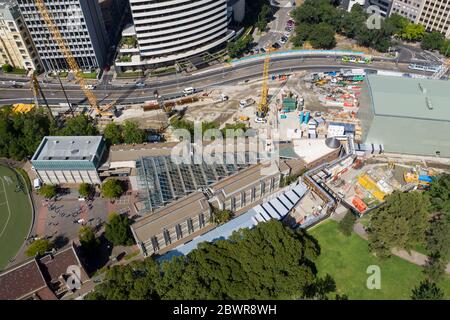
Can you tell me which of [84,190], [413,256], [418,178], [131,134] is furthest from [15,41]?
[413,256]

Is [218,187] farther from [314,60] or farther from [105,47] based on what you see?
[105,47]

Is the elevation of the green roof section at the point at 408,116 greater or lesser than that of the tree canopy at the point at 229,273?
greater

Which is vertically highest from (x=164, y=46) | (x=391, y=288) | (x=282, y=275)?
(x=164, y=46)

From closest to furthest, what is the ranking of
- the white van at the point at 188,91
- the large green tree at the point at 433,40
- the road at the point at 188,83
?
the white van at the point at 188,91
the road at the point at 188,83
the large green tree at the point at 433,40

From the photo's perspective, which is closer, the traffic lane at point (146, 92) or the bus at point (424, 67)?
the traffic lane at point (146, 92)

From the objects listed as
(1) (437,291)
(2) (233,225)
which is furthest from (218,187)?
(1) (437,291)

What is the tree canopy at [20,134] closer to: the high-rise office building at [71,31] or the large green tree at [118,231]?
the high-rise office building at [71,31]

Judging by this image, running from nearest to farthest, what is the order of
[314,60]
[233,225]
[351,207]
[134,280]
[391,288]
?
[134,280]
[391,288]
[233,225]
[351,207]
[314,60]

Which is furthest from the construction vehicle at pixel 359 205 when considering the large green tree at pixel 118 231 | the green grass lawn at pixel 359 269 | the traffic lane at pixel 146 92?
the traffic lane at pixel 146 92
